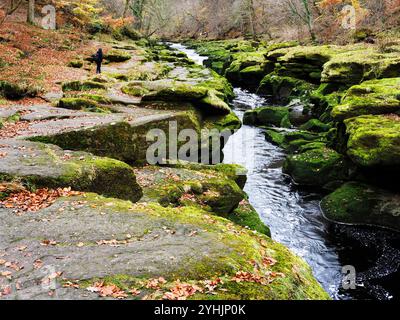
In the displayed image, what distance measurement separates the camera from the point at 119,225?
23.4 ft

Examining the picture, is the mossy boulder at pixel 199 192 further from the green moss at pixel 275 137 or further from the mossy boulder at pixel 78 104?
the green moss at pixel 275 137

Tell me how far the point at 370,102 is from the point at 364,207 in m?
4.86

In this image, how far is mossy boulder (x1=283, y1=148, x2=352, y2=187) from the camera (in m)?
16.2

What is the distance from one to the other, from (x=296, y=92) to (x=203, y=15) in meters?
64.1

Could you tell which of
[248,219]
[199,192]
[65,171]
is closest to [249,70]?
[248,219]

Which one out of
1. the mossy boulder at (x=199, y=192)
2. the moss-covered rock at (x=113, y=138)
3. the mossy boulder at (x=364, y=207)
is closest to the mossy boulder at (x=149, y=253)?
the mossy boulder at (x=199, y=192)

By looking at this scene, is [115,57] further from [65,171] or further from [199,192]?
[65,171]

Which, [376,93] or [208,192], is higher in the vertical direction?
[376,93]

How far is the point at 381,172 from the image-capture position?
551 inches

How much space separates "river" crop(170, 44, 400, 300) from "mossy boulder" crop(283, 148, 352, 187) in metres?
0.55

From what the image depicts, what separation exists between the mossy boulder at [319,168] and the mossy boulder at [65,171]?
28.9 feet

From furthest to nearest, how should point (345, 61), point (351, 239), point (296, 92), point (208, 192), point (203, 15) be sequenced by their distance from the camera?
point (203, 15) → point (296, 92) → point (345, 61) → point (351, 239) → point (208, 192)
